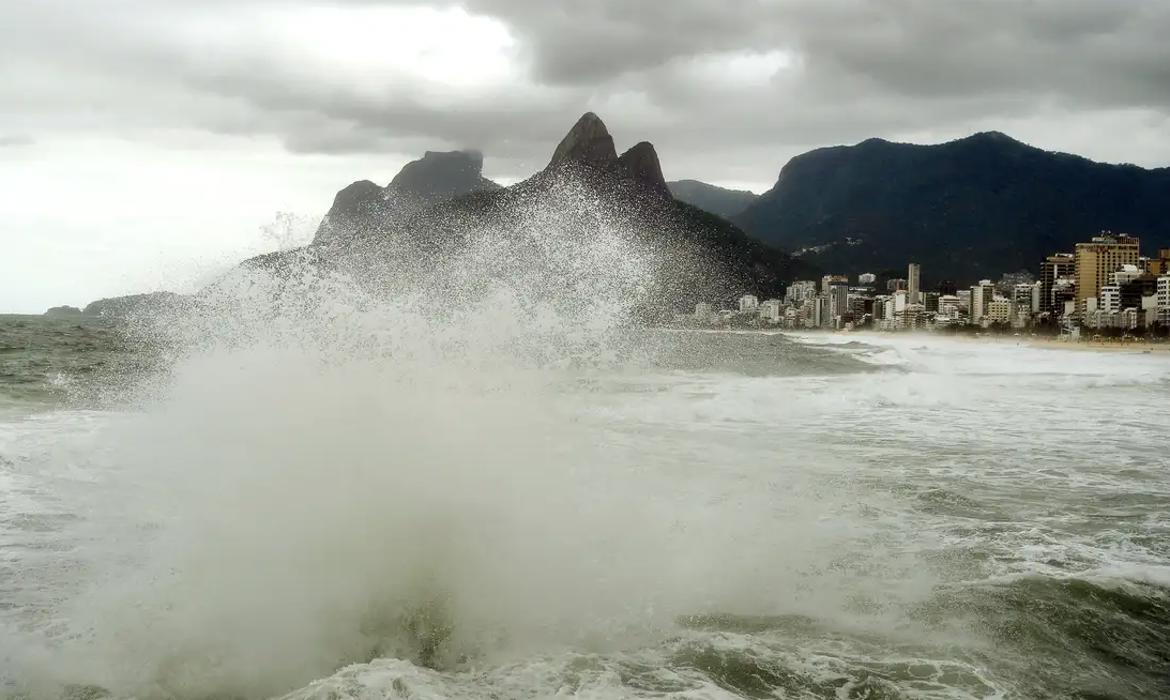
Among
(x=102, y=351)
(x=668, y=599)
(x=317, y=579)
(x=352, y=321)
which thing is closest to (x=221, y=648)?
(x=317, y=579)

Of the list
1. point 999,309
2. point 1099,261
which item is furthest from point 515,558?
point 1099,261

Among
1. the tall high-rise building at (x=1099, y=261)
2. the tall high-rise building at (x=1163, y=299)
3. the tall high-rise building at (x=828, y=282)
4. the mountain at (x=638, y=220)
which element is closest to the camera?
the tall high-rise building at (x=1163, y=299)

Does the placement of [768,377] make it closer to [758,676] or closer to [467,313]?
[467,313]

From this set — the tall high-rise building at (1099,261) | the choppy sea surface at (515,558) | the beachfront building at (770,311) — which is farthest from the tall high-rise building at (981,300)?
the choppy sea surface at (515,558)

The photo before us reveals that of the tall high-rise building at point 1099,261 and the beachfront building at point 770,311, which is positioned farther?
the beachfront building at point 770,311

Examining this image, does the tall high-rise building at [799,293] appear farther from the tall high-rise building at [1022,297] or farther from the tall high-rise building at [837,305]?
→ the tall high-rise building at [1022,297]

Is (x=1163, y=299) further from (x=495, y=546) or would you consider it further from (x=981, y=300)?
(x=495, y=546)

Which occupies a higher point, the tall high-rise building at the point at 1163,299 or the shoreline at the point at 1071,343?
the tall high-rise building at the point at 1163,299
